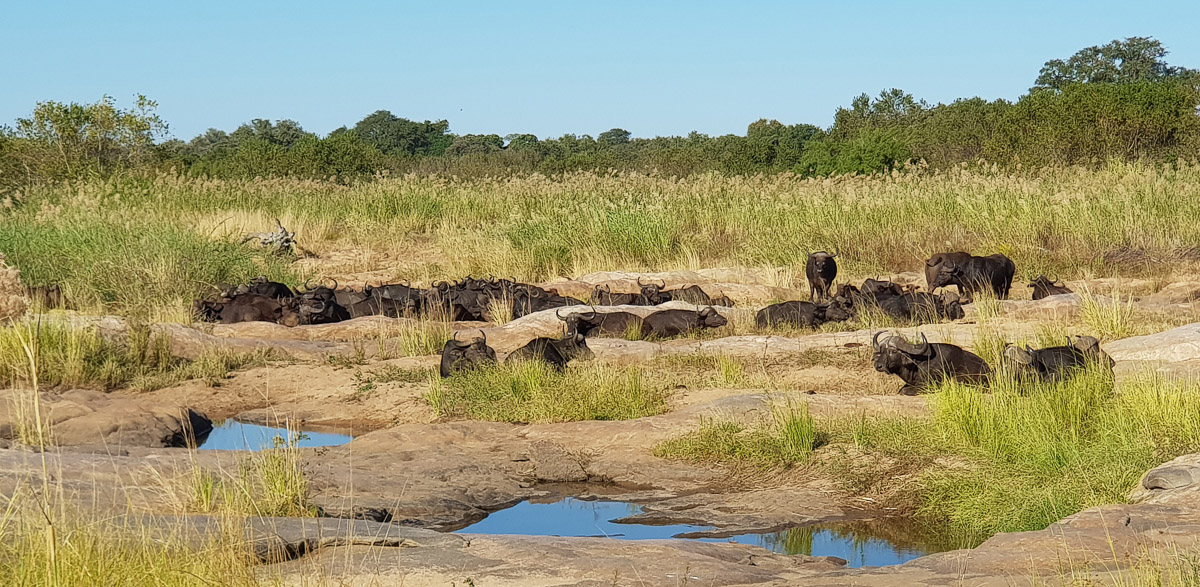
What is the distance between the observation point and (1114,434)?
255 inches

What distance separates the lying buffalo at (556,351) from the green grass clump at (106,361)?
2.55 m

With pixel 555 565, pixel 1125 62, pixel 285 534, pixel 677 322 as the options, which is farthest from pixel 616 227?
pixel 1125 62

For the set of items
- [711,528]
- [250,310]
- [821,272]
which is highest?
[821,272]

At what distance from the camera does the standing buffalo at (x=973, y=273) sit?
12.4 m

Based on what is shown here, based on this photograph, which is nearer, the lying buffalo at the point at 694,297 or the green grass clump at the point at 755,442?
the green grass clump at the point at 755,442

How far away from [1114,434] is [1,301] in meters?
9.79

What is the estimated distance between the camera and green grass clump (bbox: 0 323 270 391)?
31.8ft

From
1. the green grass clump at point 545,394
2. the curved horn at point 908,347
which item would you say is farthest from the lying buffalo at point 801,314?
the curved horn at point 908,347

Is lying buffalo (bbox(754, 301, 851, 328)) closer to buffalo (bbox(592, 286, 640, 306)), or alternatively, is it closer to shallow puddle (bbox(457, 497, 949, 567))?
buffalo (bbox(592, 286, 640, 306))

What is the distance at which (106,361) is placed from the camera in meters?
10.1

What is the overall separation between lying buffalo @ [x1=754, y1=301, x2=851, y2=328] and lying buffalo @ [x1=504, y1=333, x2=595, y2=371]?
2302mm

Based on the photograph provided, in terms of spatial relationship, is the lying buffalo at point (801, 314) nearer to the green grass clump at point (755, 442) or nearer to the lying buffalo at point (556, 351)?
the lying buffalo at point (556, 351)

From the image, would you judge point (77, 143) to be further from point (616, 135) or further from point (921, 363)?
point (616, 135)

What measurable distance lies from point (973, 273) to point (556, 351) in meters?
5.23
